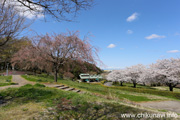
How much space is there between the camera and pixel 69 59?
11695 mm

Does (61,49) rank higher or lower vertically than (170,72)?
higher

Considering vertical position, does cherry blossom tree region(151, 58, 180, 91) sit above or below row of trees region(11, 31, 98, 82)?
below

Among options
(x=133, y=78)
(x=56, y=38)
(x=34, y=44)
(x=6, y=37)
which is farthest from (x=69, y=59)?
(x=133, y=78)

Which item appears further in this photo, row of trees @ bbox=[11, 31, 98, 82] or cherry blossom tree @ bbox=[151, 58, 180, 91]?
cherry blossom tree @ bbox=[151, 58, 180, 91]

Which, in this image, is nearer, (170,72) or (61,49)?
(61,49)

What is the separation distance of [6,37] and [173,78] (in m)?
24.2

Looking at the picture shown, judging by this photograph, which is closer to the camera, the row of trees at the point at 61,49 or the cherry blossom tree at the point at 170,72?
the row of trees at the point at 61,49

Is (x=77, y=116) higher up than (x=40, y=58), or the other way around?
(x=40, y=58)

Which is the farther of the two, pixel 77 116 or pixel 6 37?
pixel 6 37

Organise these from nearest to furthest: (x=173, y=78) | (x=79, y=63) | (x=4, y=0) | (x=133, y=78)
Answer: (x=4, y=0) < (x=79, y=63) < (x=173, y=78) < (x=133, y=78)

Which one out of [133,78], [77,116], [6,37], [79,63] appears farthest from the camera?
[133,78]

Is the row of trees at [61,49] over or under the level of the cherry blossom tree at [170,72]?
over

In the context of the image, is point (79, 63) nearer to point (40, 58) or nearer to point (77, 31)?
point (77, 31)

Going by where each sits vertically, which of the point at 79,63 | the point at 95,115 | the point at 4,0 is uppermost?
the point at 4,0
